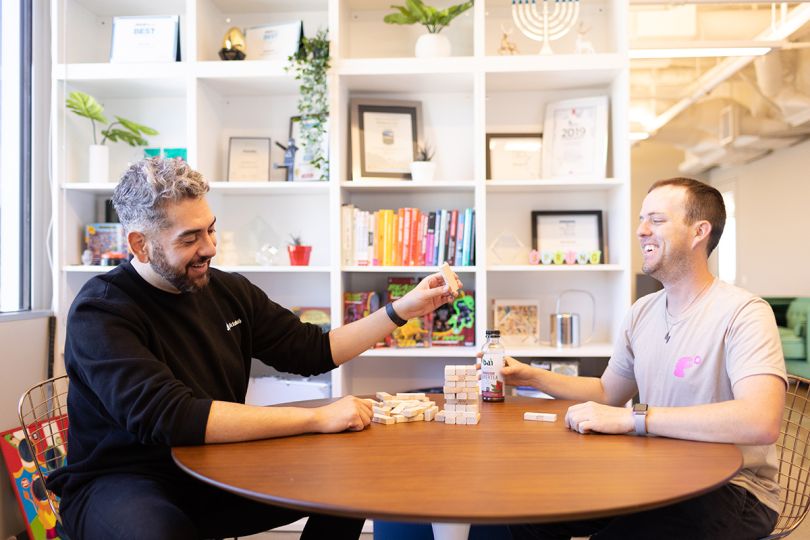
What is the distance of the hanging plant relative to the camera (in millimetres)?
3168

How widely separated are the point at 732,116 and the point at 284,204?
6603mm

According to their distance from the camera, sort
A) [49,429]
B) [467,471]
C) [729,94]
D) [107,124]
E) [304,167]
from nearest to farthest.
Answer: [467,471] < [49,429] < [304,167] < [107,124] < [729,94]

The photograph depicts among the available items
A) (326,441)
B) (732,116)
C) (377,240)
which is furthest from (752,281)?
(326,441)

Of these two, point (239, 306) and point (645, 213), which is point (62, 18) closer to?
point (239, 306)

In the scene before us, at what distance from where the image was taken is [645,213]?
203 cm

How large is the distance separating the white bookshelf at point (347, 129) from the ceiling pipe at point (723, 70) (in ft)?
8.95

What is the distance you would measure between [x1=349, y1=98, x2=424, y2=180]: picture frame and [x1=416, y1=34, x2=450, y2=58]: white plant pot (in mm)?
320

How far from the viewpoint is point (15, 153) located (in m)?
3.30

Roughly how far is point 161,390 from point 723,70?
673 cm

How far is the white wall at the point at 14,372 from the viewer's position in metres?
2.88

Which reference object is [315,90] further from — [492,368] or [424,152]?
[492,368]

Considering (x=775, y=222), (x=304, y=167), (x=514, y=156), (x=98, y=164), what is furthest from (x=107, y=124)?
(x=775, y=222)

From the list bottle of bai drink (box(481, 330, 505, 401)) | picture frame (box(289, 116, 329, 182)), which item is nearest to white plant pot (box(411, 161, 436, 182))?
picture frame (box(289, 116, 329, 182))

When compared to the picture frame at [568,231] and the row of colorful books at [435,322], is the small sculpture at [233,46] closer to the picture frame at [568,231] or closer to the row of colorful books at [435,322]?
the row of colorful books at [435,322]
